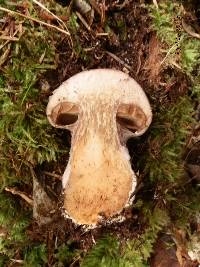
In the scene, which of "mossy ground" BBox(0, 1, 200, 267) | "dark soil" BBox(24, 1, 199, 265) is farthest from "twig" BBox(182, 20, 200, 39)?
"dark soil" BBox(24, 1, 199, 265)

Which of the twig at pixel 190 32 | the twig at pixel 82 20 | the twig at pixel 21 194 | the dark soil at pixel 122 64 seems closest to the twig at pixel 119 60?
the dark soil at pixel 122 64

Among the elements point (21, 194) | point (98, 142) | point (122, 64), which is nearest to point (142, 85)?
point (122, 64)

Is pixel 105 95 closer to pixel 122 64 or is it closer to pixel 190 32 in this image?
pixel 122 64

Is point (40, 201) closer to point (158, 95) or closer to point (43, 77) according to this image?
point (43, 77)

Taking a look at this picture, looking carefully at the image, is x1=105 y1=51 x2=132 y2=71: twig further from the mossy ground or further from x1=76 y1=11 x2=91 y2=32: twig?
x1=76 y1=11 x2=91 y2=32: twig

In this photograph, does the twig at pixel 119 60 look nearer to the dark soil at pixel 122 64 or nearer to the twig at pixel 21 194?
the dark soil at pixel 122 64

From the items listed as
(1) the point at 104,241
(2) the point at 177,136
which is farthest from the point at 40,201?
(2) the point at 177,136

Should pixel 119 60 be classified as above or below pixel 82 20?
below
